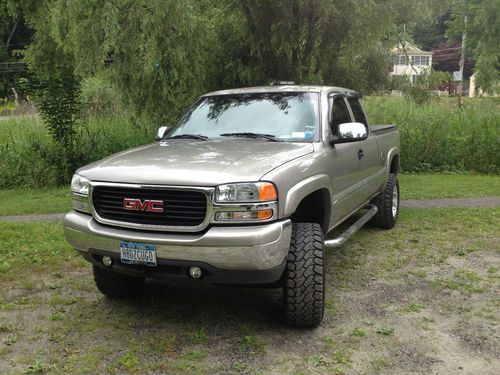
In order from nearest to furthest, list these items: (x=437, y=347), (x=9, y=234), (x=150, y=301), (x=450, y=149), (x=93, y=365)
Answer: (x=93, y=365)
(x=437, y=347)
(x=150, y=301)
(x=9, y=234)
(x=450, y=149)

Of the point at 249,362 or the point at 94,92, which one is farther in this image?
the point at 94,92

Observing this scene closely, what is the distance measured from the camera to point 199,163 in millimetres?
3885

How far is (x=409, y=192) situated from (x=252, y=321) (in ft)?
22.2

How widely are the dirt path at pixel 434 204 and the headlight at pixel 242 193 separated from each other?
17.8ft

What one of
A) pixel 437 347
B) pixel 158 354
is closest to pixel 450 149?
pixel 437 347

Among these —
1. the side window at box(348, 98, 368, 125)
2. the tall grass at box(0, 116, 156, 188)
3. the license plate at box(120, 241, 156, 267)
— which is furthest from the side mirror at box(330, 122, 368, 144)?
the tall grass at box(0, 116, 156, 188)

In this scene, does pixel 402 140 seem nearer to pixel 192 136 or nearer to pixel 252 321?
pixel 192 136

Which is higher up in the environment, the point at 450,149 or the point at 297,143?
the point at 297,143

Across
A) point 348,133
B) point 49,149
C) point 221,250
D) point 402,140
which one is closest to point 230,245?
point 221,250

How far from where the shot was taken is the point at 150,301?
187 inches

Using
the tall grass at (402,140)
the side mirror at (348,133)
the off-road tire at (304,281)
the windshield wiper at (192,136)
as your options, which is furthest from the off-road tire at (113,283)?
the tall grass at (402,140)

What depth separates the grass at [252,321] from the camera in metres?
3.57

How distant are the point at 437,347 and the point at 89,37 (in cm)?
644

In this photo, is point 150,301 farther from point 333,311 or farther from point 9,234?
point 9,234
